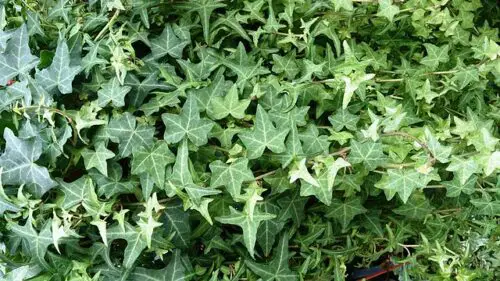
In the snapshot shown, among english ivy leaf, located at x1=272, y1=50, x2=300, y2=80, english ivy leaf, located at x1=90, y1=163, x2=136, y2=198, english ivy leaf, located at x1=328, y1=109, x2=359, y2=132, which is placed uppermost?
english ivy leaf, located at x1=272, y1=50, x2=300, y2=80

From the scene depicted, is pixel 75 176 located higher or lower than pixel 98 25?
lower

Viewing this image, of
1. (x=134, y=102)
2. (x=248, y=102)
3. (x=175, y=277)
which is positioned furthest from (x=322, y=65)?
(x=175, y=277)

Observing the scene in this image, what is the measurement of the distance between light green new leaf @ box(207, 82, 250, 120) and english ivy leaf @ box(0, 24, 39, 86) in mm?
311

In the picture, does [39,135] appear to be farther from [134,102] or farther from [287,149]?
[287,149]

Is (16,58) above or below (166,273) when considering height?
above

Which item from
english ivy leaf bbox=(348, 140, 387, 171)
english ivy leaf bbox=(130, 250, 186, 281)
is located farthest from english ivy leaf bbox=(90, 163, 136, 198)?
english ivy leaf bbox=(348, 140, 387, 171)

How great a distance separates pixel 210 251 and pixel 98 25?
0.44m

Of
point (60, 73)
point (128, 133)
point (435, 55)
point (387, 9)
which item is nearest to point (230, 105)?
point (128, 133)

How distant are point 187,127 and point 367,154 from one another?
28 cm

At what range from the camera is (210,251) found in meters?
1.07

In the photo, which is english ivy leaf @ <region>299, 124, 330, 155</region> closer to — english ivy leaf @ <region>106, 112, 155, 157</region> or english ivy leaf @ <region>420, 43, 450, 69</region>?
english ivy leaf @ <region>106, 112, 155, 157</region>

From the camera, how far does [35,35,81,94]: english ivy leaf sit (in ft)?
3.06

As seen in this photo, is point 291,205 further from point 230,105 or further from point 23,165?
point 23,165

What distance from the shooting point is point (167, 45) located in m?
1.03
